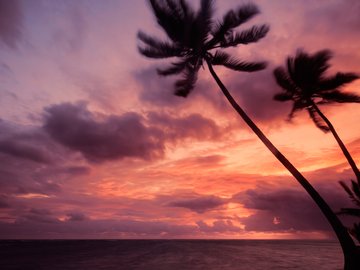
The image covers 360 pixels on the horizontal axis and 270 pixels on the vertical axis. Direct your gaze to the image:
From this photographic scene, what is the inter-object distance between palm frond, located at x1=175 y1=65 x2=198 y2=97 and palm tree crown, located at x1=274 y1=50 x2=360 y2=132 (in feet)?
11.4

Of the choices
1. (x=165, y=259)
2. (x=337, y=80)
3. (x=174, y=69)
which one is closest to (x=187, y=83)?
(x=174, y=69)

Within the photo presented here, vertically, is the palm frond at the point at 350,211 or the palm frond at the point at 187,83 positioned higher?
the palm frond at the point at 187,83

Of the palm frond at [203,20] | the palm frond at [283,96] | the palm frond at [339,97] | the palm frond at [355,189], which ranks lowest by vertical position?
the palm frond at [355,189]

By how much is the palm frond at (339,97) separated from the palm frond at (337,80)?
0.37m

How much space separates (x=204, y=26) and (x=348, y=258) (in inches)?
347

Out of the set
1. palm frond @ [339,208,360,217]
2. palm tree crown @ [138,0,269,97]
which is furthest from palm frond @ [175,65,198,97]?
palm frond @ [339,208,360,217]

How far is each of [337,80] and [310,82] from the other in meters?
1.02

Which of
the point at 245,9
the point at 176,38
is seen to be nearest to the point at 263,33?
the point at 245,9

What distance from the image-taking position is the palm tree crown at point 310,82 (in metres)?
11.6

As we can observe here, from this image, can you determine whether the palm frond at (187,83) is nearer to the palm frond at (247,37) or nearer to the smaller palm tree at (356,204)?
the palm frond at (247,37)

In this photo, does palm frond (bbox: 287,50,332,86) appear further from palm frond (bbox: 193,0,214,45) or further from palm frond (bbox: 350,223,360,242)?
palm frond (bbox: 350,223,360,242)

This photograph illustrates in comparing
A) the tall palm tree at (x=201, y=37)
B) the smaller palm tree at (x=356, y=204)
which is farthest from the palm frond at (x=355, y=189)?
the tall palm tree at (x=201, y=37)

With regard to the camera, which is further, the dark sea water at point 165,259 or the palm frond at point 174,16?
the dark sea water at point 165,259

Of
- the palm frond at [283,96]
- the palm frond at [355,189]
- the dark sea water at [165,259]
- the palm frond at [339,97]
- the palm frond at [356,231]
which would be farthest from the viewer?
the dark sea water at [165,259]
